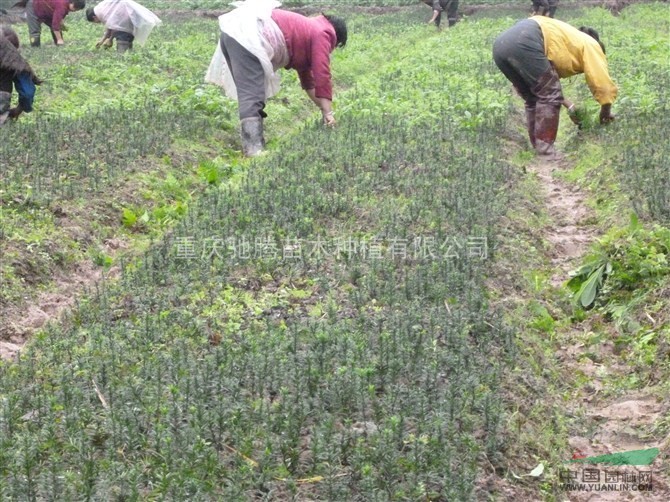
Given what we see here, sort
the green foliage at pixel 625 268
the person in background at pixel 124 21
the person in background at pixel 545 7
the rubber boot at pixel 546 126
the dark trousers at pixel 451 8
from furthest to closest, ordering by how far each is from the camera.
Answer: the dark trousers at pixel 451 8, the person in background at pixel 545 7, the person in background at pixel 124 21, the rubber boot at pixel 546 126, the green foliage at pixel 625 268

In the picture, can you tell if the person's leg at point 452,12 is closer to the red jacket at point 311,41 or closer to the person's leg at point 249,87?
the red jacket at point 311,41

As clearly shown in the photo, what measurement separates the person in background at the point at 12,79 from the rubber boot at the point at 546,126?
5.26 meters

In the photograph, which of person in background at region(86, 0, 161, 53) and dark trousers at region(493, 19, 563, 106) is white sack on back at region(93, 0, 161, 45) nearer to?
person in background at region(86, 0, 161, 53)

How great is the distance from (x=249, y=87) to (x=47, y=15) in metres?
11.2

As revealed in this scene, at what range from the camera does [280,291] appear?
561cm

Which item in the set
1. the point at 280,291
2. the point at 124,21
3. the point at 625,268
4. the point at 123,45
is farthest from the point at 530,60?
the point at 123,45

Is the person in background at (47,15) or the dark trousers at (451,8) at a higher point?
the person in background at (47,15)

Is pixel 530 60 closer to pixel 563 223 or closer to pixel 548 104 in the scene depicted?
pixel 548 104

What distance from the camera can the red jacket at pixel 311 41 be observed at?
376 inches

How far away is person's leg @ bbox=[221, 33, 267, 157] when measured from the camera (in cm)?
944

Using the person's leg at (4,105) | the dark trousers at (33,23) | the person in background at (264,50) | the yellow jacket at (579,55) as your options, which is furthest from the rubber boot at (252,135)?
the dark trousers at (33,23)

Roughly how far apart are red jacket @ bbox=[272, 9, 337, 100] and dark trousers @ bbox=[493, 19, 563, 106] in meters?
1.69

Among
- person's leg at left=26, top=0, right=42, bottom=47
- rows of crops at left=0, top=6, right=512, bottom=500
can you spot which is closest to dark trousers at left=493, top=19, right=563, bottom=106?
rows of crops at left=0, top=6, right=512, bottom=500

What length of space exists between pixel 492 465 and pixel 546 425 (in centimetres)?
62
